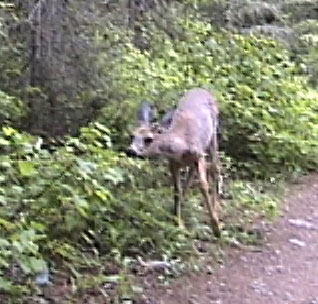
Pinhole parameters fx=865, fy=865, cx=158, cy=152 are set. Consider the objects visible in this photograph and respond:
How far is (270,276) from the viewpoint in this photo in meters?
7.56

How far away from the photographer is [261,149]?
1109 cm

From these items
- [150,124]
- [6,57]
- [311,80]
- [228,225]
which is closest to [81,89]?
[6,57]

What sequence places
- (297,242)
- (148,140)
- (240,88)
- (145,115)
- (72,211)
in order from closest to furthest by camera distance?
A: (72,211) < (148,140) < (145,115) < (297,242) < (240,88)

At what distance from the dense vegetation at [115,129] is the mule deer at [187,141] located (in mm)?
225

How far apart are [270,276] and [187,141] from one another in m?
1.53

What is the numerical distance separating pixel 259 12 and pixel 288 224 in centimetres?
805

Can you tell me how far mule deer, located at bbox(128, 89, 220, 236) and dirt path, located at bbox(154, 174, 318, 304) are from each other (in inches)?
25.3

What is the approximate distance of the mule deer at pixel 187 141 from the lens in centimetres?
783

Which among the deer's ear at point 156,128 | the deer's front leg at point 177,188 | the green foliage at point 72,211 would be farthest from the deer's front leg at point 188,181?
the deer's ear at point 156,128

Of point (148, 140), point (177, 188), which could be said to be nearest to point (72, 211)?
point (148, 140)

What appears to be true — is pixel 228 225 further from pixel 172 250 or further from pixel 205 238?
pixel 172 250

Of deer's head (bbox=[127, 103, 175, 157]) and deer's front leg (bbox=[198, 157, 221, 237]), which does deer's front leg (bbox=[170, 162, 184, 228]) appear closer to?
deer's front leg (bbox=[198, 157, 221, 237])

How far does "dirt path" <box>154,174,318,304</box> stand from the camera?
7002 mm

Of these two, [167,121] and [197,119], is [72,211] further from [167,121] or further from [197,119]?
[197,119]
